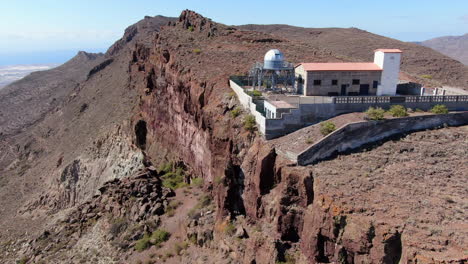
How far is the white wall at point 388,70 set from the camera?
2725 centimetres

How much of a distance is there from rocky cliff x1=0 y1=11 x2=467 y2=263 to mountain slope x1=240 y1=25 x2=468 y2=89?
22.9m

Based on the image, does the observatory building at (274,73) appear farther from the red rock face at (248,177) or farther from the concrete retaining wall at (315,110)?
the concrete retaining wall at (315,110)

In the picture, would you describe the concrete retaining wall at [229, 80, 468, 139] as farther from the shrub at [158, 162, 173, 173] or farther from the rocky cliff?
the shrub at [158, 162, 173, 173]

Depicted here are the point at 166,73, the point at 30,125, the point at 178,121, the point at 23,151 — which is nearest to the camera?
the point at 178,121

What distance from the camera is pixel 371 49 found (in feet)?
265

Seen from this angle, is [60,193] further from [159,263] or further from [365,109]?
[365,109]

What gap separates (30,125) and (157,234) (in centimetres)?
7478

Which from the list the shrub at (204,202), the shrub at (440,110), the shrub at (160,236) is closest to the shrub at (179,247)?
the shrub at (160,236)

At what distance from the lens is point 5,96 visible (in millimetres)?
114875

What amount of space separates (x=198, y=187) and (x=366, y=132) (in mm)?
15241

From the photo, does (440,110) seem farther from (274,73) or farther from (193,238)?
(193,238)

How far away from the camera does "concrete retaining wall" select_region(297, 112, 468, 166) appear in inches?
791

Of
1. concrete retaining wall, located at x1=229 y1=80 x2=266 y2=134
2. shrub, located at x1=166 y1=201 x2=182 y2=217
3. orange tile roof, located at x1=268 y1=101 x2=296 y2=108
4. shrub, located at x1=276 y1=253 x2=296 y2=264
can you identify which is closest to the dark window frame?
orange tile roof, located at x1=268 y1=101 x2=296 y2=108

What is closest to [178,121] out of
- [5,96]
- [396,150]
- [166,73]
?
[166,73]
